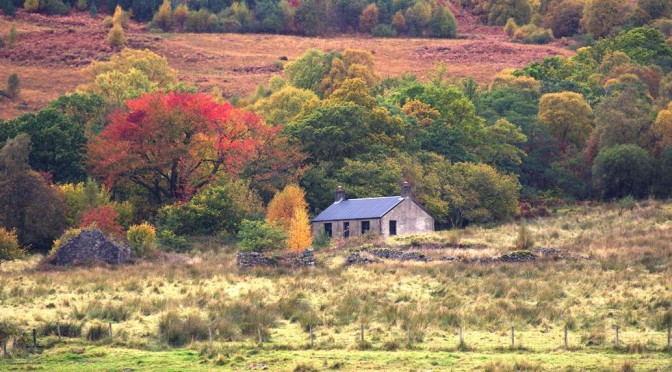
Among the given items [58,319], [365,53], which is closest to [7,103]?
[365,53]

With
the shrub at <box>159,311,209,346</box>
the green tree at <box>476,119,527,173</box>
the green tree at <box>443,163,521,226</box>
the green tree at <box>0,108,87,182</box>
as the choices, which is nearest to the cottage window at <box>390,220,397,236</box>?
the green tree at <box>443,163,521,226</box>

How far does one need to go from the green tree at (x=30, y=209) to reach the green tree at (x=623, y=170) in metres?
38.4

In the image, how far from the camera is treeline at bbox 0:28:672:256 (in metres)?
74.6

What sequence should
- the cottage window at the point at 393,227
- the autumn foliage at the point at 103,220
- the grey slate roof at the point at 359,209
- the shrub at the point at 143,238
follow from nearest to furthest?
the shrub at the point at 143,238
the autumn foliage at the point at 103,220
the cottage window at the point at 393,227
the grey slate roof at the point at 359,209

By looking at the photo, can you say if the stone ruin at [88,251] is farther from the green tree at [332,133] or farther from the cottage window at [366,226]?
the green tree at [332,133]

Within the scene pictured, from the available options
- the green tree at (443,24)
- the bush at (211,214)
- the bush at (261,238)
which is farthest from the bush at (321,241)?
the green tree at (443,24)

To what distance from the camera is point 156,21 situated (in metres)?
190

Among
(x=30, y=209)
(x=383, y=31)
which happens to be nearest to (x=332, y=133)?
(x=30, y=209)

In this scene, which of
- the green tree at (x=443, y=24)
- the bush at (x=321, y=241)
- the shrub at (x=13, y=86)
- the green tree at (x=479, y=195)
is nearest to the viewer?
the bush at (x=321, y=241)

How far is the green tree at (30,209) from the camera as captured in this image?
7181 centimetres

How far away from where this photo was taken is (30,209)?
72.1 m

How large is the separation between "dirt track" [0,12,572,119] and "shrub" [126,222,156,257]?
80.8 metres

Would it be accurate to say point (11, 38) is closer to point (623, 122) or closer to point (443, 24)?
point (443, 24)

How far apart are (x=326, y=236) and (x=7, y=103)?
78.7 metres
